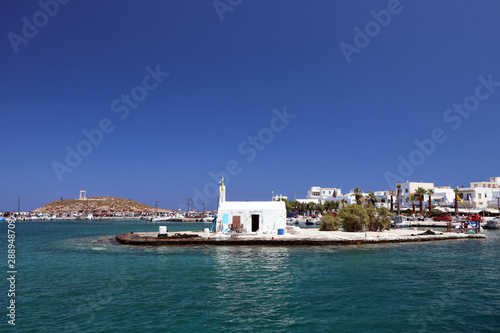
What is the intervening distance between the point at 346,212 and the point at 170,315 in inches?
1618

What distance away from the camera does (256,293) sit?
16.7 m

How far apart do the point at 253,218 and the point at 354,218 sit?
16.9 metres

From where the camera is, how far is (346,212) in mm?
50188

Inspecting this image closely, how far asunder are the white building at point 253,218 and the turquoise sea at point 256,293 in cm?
1193

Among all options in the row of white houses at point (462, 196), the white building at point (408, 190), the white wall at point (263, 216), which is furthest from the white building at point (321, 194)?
the white wall at point (263, 216)

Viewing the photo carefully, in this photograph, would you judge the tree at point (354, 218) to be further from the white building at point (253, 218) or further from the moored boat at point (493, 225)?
the moored boat at point (493, 225)

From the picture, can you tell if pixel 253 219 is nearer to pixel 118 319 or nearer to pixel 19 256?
pixel 19 256

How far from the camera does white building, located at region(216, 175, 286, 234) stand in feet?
136

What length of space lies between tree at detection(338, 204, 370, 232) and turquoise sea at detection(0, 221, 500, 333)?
19.5m

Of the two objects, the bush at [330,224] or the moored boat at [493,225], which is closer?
the bush at [330,224]

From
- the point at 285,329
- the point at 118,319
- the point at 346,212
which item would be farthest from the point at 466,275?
the point at 346,212

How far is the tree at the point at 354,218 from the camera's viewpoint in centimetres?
4897

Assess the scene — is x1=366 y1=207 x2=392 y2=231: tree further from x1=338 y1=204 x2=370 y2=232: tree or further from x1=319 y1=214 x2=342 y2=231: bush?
x1=319 y1=214 x2=342 y2=231: bush

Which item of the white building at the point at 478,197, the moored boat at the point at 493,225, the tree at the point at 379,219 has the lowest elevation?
the moored boat at the point at 493,225
